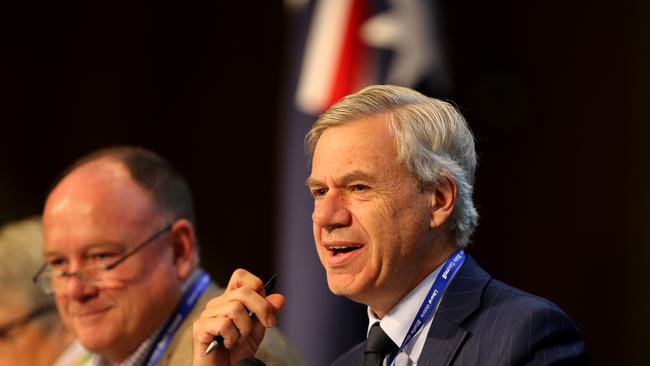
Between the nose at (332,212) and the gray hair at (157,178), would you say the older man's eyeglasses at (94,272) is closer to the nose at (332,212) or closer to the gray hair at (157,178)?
the gray hair at (157,178)

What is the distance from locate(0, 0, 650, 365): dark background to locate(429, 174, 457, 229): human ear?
217 cm

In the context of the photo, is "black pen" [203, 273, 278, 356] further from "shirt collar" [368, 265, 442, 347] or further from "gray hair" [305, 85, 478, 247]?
"gray hair" [305, 85, 478, 247]

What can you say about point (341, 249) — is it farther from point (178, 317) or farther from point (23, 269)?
point (23, 269)

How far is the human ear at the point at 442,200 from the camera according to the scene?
2.41 meters

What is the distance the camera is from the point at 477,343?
2260 mm

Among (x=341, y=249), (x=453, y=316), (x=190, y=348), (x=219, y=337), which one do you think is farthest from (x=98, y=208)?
(x=453, y=316)

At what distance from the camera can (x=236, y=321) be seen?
2.37 m

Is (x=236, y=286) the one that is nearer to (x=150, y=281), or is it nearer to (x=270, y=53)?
(x=150, y=281)

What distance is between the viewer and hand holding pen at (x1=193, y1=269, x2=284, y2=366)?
7.78 feet

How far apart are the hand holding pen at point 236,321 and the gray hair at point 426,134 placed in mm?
454

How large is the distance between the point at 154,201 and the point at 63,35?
10.7ft

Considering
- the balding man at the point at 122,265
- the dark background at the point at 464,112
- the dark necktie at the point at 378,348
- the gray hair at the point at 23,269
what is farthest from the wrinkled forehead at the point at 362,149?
the dark background at the point at 464,112

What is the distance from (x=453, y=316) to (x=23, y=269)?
224 cm

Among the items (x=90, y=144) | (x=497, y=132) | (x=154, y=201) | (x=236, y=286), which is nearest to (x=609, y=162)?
(x=497, y=132)
